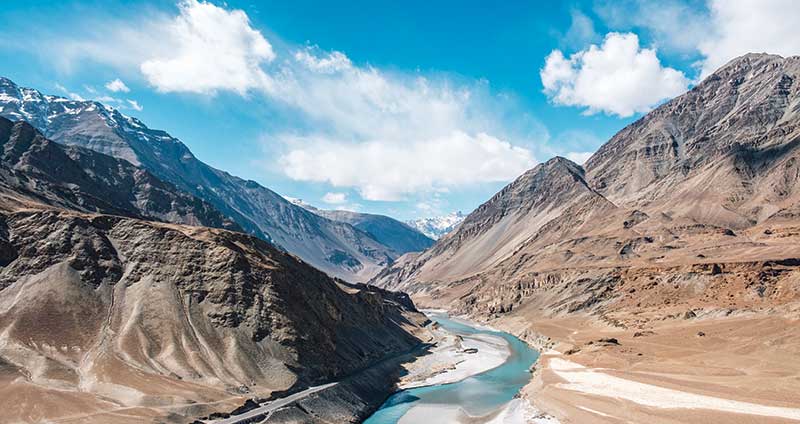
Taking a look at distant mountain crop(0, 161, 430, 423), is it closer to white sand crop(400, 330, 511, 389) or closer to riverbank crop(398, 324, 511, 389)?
riverbank crop(398, 324, 511, 389)

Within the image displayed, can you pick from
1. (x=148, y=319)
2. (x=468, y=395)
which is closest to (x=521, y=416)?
(x=468, y=395)

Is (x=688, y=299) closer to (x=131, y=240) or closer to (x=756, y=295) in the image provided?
(x=756, y=295)

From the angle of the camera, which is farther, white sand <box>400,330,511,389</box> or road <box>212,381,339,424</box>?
white sand <box>400,330,511,389</box>

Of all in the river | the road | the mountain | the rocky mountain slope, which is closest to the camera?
the road

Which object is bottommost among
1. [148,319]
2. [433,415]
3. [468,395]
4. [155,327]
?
[433,415]

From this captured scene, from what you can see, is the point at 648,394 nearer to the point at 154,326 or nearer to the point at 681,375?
the point at 681,375

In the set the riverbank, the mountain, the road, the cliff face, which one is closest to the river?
the riverbank

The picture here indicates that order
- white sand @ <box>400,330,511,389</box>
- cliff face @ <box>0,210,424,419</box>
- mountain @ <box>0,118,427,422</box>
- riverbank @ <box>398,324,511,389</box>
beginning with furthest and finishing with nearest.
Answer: riverbank @ <box>398,324,511,389</box> → white sand @ <box>400,330,511,389</box> → cliff face @ <box>0,210,424,419</box> → mountain @ <box>0,118,427,422</box>
